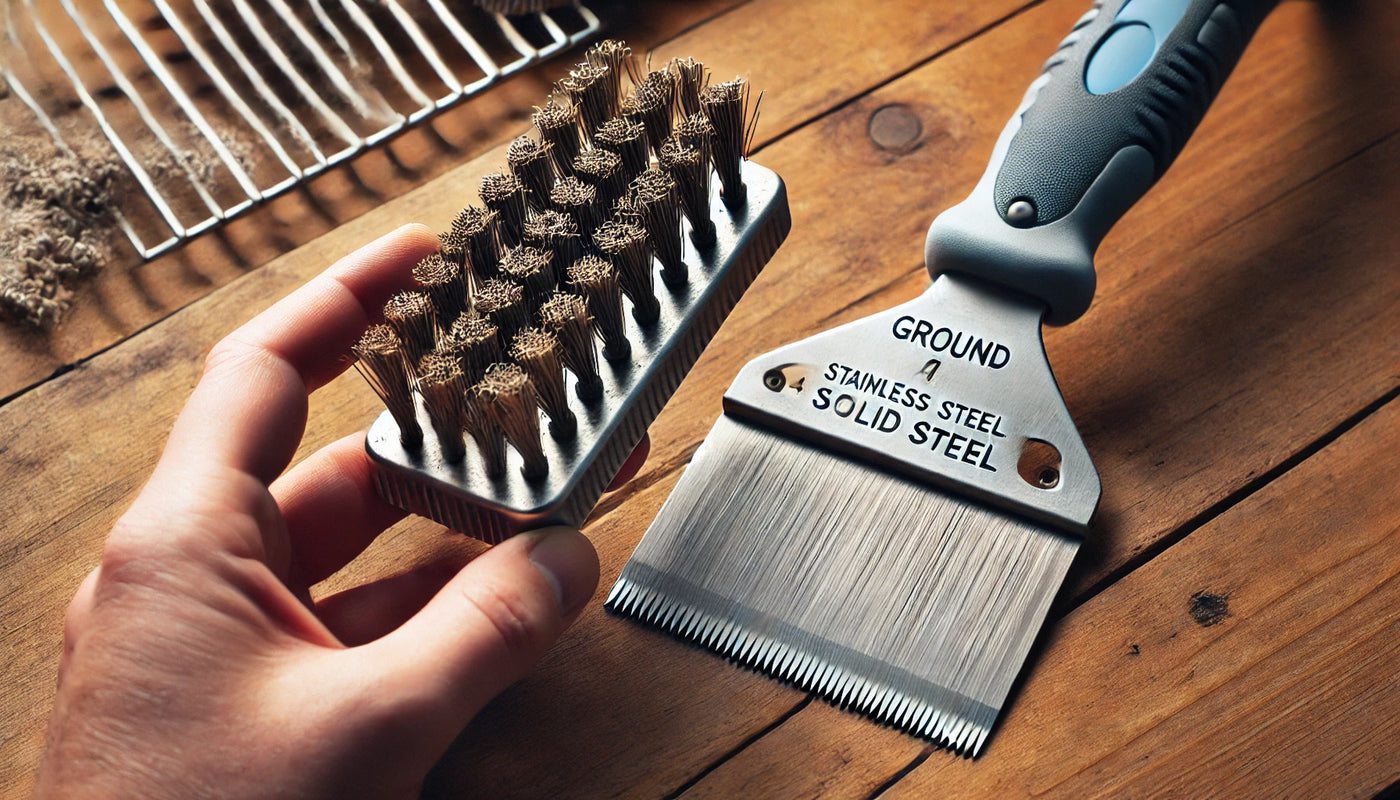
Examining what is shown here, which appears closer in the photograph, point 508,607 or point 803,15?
point 508,607

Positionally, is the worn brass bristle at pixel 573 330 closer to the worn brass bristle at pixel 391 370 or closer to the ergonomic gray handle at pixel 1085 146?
the worn brass bristle at pixel 391 370

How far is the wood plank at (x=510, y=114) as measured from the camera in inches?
39.5

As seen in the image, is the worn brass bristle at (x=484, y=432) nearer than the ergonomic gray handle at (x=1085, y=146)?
Yes

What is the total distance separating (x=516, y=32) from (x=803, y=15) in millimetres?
290

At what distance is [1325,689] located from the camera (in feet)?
2.48

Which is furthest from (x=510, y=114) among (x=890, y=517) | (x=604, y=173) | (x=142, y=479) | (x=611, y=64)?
(x=890, y=517)

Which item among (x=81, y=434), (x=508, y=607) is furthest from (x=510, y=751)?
(x=81, y=434)

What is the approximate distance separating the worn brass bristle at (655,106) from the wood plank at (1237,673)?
454mm

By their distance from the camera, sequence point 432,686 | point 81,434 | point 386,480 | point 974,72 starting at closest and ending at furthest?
point 432,686 < point 386,480 < point 81,434 < point 974,72

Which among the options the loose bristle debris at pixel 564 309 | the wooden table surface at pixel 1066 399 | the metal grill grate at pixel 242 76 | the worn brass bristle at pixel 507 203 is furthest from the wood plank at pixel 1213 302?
the metal grill grate at pixel 242 76

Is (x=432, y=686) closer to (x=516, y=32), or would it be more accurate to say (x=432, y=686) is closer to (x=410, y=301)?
(x=410, y=301)

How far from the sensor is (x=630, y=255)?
29.6 inches

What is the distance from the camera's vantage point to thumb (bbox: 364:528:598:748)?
65 centimetres

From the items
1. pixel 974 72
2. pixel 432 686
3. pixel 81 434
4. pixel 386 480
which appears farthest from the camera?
pixel 974 72
